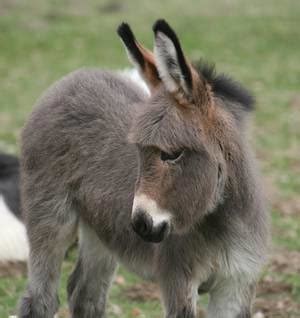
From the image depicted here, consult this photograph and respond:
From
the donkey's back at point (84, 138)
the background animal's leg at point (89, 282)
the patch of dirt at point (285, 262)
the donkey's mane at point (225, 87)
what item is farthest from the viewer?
the patch of dirt at point (285, 262)

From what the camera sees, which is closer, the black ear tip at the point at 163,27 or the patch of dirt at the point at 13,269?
the black ear tip at the point at 163,27

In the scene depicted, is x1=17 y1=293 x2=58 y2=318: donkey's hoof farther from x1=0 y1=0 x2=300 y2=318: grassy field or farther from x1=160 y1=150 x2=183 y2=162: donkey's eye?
x1=160 y1=150 x2=183 y2=162: donkey's eye

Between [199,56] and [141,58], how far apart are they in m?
12.5

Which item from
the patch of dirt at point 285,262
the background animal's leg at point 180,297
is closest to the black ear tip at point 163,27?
the background animal's leg at point 180,297

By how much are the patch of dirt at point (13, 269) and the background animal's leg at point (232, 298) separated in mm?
3110

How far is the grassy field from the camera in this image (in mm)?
7445

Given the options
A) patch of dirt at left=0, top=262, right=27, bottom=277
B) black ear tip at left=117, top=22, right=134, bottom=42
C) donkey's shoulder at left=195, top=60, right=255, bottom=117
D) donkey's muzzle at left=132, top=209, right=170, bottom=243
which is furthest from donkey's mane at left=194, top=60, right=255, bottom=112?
patch of dirt at left=0, top=262, right=27, bottom=277

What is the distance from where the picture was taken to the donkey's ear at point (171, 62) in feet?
14.4

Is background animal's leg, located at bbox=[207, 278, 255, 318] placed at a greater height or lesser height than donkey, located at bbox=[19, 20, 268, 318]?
lesser

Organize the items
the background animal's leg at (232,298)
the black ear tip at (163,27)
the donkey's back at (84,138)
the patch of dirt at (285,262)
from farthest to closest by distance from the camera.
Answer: the patch of dirt at (285,262) < the donkey's back at (84,138) < the background animal's leg at (232,298) < the black ear tip at (163,27)

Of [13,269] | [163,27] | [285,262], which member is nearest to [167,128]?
[163,27]

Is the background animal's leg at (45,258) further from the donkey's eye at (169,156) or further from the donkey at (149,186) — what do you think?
the donkey's eye at (169,156)

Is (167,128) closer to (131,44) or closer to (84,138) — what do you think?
(131,44)

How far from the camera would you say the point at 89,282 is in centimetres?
607
